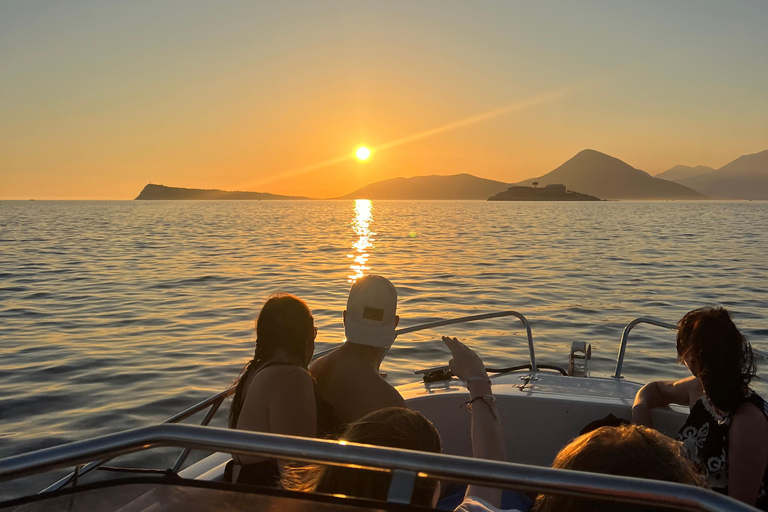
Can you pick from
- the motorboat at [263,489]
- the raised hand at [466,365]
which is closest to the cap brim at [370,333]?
the raised hand at [466,365]

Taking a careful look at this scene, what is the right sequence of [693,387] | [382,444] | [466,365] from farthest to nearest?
[693,387] < [466,365] < [382,444]

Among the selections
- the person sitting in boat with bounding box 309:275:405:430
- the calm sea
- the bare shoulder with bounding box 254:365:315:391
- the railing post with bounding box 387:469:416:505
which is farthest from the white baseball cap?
the calm sea

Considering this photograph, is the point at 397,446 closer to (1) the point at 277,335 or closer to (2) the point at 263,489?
(2) the point at 263,489

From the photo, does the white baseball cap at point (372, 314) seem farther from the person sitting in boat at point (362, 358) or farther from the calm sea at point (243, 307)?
the calm sea at point (243, 307)

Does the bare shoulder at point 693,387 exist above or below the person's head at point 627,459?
below

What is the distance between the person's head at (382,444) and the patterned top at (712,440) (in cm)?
186

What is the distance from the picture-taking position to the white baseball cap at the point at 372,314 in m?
2.98

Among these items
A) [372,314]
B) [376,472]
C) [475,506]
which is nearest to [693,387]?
[372,314]

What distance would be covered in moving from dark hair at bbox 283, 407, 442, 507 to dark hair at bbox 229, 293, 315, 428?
4.11ft

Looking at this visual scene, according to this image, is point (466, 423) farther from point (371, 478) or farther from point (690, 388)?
point (371, 478)

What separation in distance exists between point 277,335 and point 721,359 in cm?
188

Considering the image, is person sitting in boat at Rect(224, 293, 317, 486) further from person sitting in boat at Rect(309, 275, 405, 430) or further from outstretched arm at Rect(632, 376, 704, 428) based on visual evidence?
outstretched arm at Rect(632, 376, 704, 428)

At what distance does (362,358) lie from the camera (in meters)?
3.02

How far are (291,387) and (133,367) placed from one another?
593 centimetres
